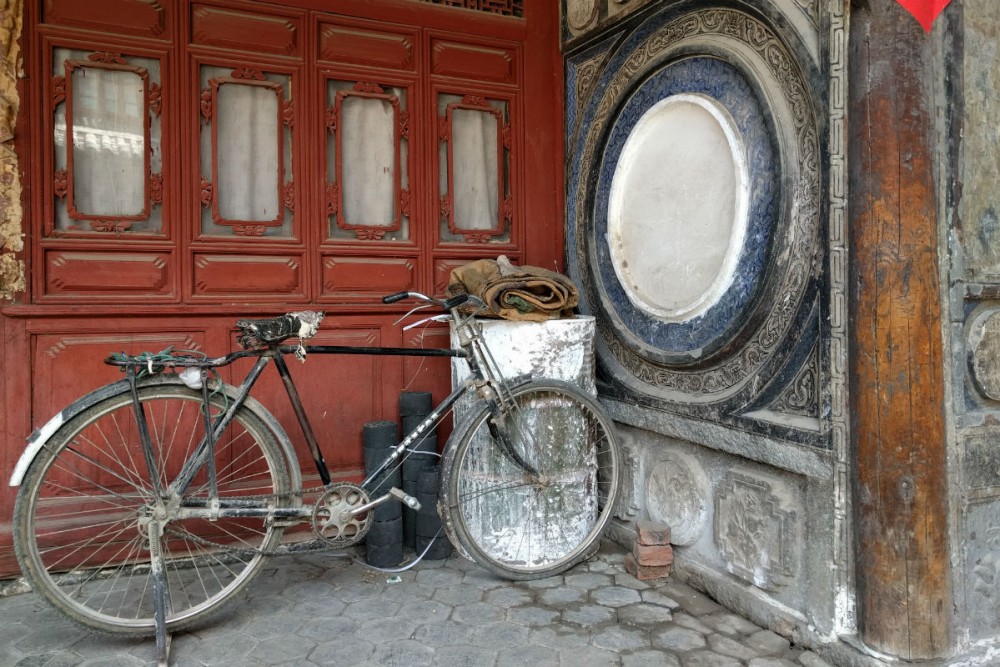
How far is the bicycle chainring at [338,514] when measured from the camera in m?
2.92

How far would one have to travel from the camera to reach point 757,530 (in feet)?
9.25

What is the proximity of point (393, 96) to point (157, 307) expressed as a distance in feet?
5.92

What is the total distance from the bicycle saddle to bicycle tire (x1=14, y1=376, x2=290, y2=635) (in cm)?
28

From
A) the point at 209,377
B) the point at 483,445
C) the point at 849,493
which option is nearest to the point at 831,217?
the point at 849,493

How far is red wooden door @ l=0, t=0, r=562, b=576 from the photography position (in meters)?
3.39

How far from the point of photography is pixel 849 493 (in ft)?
7.95

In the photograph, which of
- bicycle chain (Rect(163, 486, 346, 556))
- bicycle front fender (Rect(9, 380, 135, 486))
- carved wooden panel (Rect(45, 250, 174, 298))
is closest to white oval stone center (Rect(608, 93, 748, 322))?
bicycle chain (Rect(163, 486, 346, 556))

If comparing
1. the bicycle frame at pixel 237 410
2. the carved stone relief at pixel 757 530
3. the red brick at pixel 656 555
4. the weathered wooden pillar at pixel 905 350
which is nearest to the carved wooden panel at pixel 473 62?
the bicycle frame at pixel 237 410

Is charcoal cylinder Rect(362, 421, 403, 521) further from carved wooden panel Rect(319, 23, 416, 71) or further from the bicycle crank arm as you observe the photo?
carved wooden panel Rect(319, 23, 416, 71)

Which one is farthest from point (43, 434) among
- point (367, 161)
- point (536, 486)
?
point (367, 161)

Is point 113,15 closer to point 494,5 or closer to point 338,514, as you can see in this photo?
point 494,5

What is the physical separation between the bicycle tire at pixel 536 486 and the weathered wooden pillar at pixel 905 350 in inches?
55.4

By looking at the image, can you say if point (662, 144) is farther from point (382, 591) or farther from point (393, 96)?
point (382, 591)

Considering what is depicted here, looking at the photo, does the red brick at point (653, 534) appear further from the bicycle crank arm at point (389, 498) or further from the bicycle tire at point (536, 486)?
the bicycle crank arm at point (389, 498)
